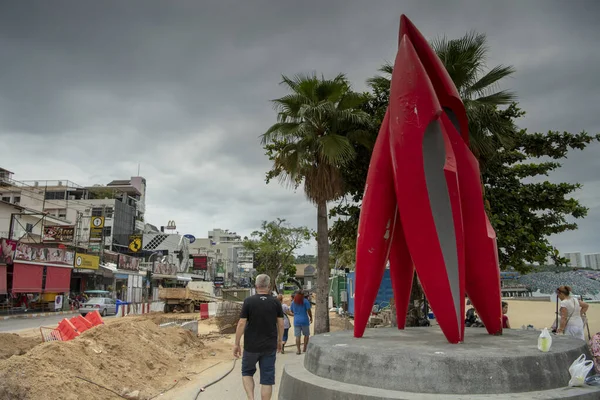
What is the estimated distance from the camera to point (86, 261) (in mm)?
34406

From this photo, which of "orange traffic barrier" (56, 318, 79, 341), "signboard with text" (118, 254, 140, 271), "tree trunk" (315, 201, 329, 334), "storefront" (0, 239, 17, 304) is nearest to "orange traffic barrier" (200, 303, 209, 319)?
"storefront" (0, 239, 17, 304)

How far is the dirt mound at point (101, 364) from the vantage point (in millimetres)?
6641

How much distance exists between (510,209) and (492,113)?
300cm

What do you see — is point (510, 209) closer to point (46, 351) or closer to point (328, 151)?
point (328, 151)

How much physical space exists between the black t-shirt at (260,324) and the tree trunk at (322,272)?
750 centimetres

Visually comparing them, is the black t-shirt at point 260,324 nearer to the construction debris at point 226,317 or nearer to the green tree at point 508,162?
the green tree at point 508,162

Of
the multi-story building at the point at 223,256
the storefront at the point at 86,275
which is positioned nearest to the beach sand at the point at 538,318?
the storefront at the point at 86,275

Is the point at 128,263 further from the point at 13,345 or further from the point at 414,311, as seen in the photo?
the point at 414,311

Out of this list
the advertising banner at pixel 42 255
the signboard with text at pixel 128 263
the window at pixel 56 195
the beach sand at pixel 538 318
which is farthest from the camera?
the window at pixel 56 195

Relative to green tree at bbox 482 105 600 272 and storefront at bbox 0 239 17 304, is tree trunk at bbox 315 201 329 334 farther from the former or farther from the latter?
storefront at bbox 0 239 17 304

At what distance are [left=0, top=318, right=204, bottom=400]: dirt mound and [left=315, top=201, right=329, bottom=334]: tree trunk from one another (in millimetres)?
3755

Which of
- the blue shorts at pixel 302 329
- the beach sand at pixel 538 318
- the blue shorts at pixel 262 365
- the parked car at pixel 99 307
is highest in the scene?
the blue shorts at pixel 262 365

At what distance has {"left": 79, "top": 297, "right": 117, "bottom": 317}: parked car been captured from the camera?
25.9 meters

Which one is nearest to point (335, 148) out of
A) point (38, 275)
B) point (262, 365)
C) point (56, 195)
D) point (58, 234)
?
point (262, 365)
